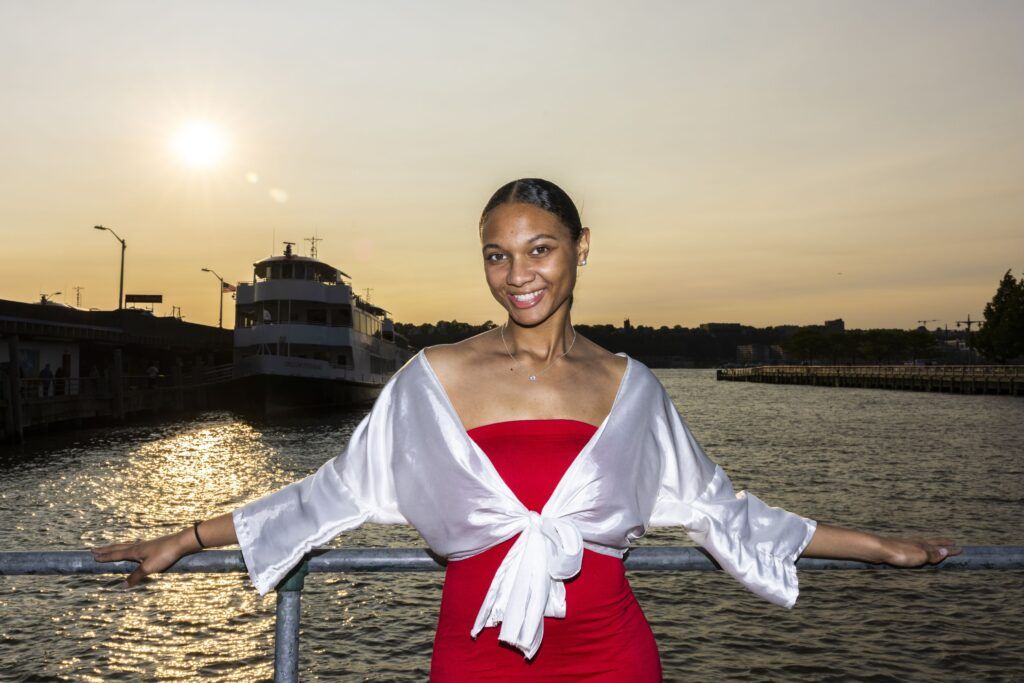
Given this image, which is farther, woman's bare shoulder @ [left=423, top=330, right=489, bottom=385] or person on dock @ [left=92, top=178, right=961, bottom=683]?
woman's bare shoulder @ [left=423, top=330, right=489, bottom=385]

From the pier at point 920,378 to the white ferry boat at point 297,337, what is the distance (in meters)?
48.9

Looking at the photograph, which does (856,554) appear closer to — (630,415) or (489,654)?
(630,415)

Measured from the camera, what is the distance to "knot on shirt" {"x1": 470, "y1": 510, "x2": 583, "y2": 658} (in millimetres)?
1886

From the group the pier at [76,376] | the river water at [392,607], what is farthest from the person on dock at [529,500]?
the pier at [76,376]

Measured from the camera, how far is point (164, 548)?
1.98 metres

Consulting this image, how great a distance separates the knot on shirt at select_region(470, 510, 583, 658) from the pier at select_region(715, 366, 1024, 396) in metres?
70.1

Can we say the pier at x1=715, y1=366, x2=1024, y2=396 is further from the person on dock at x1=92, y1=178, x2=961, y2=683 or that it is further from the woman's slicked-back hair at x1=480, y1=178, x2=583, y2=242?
the woman's slicked-back hair at x1=480, y1=178, x2=583, y2=242

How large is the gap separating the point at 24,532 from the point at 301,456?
11947 millimetres

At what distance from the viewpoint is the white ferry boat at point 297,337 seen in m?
39.7

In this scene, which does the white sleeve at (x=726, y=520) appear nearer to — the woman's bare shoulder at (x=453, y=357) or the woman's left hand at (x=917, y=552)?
the woman's left hand at (x=917, y=552)

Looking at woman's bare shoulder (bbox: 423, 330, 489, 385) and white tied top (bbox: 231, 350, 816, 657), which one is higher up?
woman's bare shoulder (bbox: 423, 330, 489, 385)

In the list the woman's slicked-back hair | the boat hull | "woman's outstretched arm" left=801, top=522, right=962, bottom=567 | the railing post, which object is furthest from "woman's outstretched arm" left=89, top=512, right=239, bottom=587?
the boat hull

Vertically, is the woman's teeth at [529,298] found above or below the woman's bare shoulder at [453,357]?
above

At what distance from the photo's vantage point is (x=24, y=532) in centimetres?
1424
